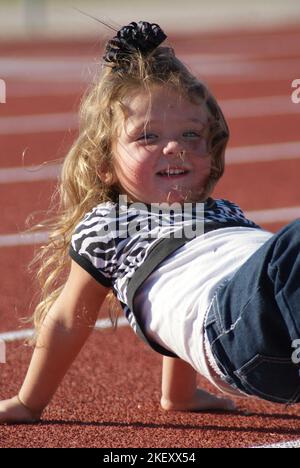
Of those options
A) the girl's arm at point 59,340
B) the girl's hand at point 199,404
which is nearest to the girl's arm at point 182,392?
the girl's hand at point 199,404

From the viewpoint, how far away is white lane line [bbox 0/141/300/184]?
812 centimetres

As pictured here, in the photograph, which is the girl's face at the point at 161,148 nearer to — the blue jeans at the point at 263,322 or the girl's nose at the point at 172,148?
the girl's nose at the point at 172,148

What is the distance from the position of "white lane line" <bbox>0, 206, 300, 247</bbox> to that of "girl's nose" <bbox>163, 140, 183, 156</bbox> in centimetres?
245

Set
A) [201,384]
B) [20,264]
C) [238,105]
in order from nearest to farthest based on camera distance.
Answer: [201,384] → [20,264] → [238,105]

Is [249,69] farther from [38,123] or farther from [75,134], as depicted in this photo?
[75,134]

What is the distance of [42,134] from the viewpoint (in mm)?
9984

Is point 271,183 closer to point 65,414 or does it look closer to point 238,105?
point 238,105

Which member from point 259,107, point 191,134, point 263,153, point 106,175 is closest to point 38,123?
point 259,107

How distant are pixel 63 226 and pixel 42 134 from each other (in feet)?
20.1

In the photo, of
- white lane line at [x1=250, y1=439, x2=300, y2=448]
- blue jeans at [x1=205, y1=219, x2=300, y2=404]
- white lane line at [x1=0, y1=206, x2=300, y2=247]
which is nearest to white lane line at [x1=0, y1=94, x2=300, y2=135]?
white lane line at [x1=0, y1=206, x2=300, y2=247]

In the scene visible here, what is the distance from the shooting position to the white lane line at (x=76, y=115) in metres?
10.2

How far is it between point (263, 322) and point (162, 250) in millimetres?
547
